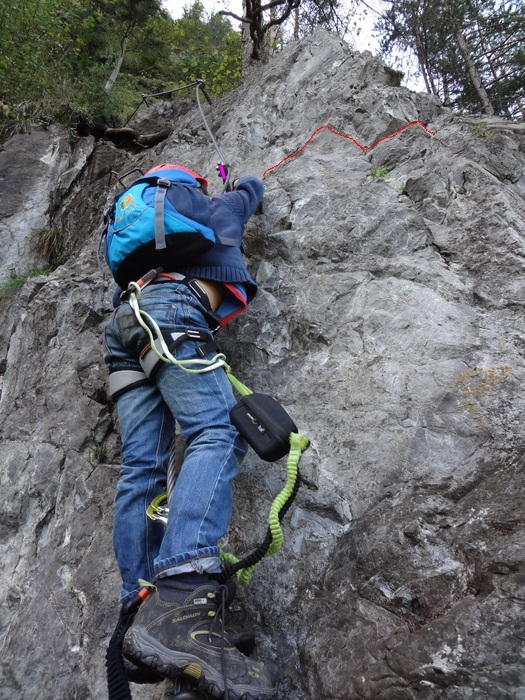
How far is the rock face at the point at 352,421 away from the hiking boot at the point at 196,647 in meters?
0.41

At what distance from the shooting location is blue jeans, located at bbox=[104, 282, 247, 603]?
2256 millimetres

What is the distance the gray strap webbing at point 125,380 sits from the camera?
2961mm

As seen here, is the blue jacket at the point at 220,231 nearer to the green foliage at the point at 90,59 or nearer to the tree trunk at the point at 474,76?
the green foliage at the point at 90,59

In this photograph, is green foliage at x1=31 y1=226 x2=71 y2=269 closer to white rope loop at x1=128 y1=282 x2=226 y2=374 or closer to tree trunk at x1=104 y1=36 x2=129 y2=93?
white rope loop at x1=128 y1=282 x2=226 y2=374

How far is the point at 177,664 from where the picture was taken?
6.39 ft

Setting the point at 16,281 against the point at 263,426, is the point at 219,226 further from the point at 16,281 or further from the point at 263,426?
the point at 16,281

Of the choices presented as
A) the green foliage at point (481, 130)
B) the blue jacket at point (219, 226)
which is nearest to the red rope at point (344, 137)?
the green foliage at point (481, 130)

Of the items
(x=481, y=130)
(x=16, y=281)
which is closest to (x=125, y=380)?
(x=481, y=130)

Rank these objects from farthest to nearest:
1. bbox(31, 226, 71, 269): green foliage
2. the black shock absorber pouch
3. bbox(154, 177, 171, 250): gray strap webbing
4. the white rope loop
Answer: bbox(31, 226, 71, 269): green foliage < bbox(154, 177, 171, 250): gray strap webbing < the white rope loop < the black shock absorber pouch

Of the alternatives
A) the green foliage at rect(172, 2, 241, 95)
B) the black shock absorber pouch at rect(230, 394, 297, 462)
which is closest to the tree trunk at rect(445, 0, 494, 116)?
the green foliage at rect(172, 2, 241, 95)

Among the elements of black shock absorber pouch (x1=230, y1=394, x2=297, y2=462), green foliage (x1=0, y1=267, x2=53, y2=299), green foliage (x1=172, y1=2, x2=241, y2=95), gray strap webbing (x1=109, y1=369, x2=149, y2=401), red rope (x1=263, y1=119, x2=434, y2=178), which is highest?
green foliage (x1=172, y1=2, x2=241, y2=95)

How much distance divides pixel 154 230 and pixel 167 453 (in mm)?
1258

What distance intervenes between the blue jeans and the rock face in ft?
2.12

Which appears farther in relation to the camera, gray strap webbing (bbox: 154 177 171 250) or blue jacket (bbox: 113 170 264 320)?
blue jacket (bbox: 113 170 264 320)
